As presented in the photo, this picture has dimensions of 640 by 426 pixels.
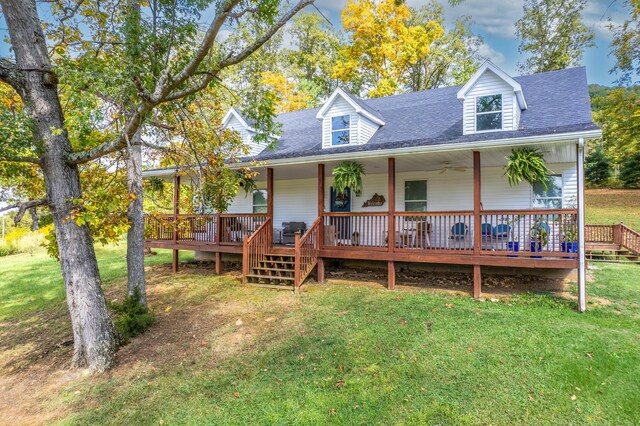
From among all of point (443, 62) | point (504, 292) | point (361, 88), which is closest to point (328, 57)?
point (361, 88)

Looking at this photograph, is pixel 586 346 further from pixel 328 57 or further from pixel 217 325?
pixel 328 57

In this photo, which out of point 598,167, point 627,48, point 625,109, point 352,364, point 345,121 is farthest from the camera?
point 598,167

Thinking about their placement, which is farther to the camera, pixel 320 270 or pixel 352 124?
pixel 352 124

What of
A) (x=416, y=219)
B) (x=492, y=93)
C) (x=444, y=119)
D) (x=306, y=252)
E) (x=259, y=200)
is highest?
(x=492, y=93)

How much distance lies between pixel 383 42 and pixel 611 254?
56.9ft

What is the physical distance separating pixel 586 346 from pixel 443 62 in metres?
23.3

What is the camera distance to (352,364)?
4.90 m

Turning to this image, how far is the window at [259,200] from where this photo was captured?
45.1ft

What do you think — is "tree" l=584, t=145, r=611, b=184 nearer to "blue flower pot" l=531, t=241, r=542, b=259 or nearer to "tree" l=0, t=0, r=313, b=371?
"blue flower pot" l=531, t=241, r=542, b=259

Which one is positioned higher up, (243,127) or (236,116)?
(236,116)

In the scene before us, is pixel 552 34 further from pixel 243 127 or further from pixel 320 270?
pixel 320 270

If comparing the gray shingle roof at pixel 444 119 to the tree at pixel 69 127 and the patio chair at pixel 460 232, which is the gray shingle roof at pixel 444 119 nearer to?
the patio chair at pixel 460 232

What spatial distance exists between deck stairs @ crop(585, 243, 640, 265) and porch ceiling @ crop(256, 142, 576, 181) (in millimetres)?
6168

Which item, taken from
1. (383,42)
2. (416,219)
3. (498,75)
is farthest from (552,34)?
(416,219)
